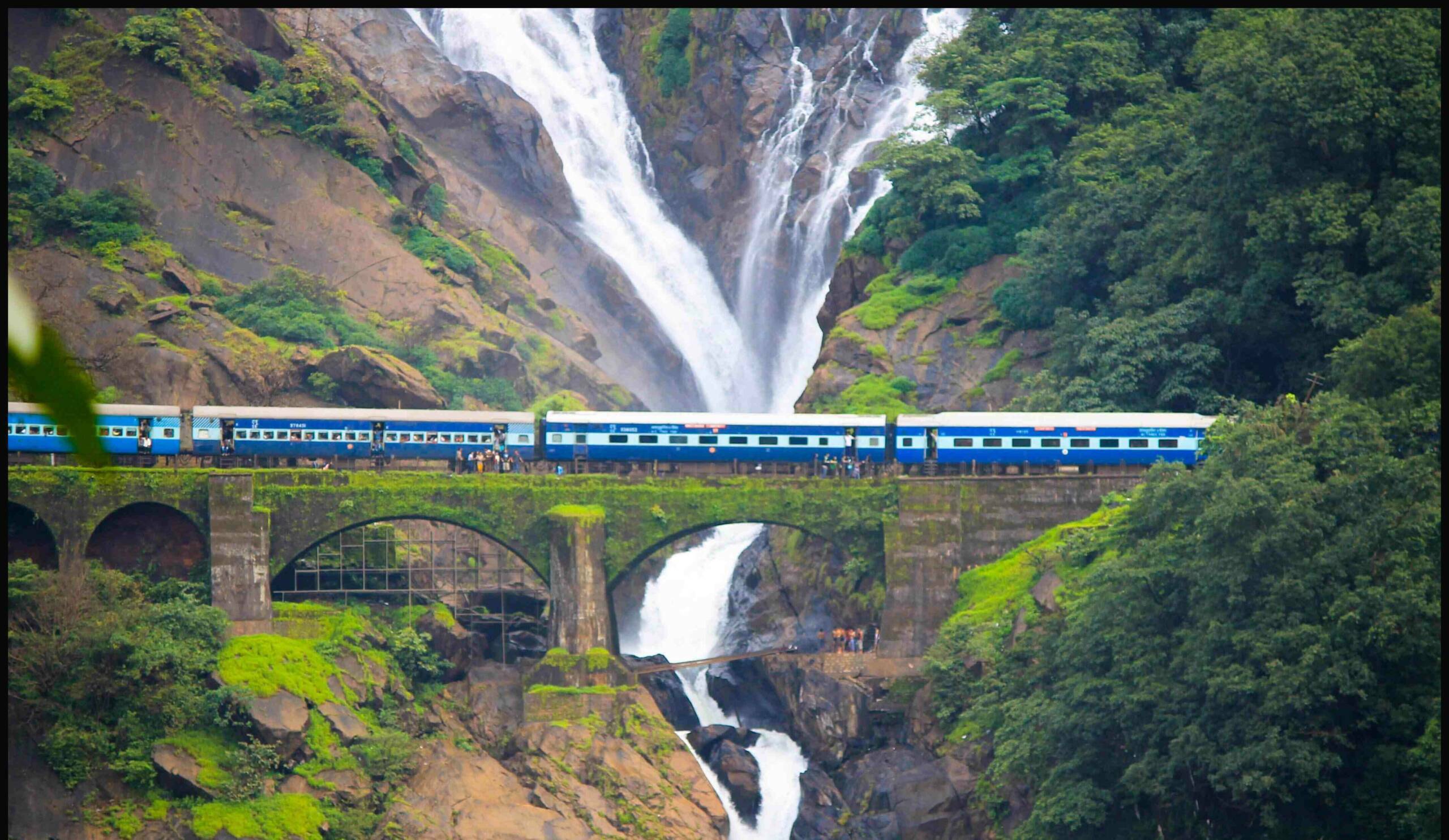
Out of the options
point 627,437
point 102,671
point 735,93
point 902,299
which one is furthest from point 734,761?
point 735,93

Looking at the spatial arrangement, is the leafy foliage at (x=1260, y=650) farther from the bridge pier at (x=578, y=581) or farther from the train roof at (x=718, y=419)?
the bridge pier at (x=578, y=581)

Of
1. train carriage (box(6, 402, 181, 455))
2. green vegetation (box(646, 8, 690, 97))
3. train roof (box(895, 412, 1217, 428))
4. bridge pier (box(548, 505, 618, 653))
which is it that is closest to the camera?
train roof (box(895, 412, 1217, 428))

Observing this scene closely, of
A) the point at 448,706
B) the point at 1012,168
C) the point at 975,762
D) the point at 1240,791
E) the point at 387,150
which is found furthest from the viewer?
the point at 387,150

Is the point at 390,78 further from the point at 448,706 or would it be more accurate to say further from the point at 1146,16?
the point at 448,706

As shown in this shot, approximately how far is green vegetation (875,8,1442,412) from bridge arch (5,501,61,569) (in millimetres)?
30669

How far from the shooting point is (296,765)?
48.5 metres

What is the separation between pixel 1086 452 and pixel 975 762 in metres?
11.5

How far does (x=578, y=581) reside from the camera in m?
54.4

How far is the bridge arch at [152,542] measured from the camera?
181ft

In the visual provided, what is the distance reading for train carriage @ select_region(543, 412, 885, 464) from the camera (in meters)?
55.5

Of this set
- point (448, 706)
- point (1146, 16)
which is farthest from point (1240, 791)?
point (1146, 16)

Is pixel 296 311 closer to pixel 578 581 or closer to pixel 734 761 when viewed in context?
pixel 578 581

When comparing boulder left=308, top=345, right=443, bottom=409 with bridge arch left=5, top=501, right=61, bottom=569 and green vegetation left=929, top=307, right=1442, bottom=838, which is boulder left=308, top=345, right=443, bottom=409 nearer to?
bridge arch left=5, top=501, right=61, bottom=569

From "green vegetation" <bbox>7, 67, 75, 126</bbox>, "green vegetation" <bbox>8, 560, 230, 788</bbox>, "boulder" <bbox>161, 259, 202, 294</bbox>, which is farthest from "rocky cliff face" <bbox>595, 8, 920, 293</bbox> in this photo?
→ "green vegetation" <bbox>8, 560, 230, 788</bbox>
